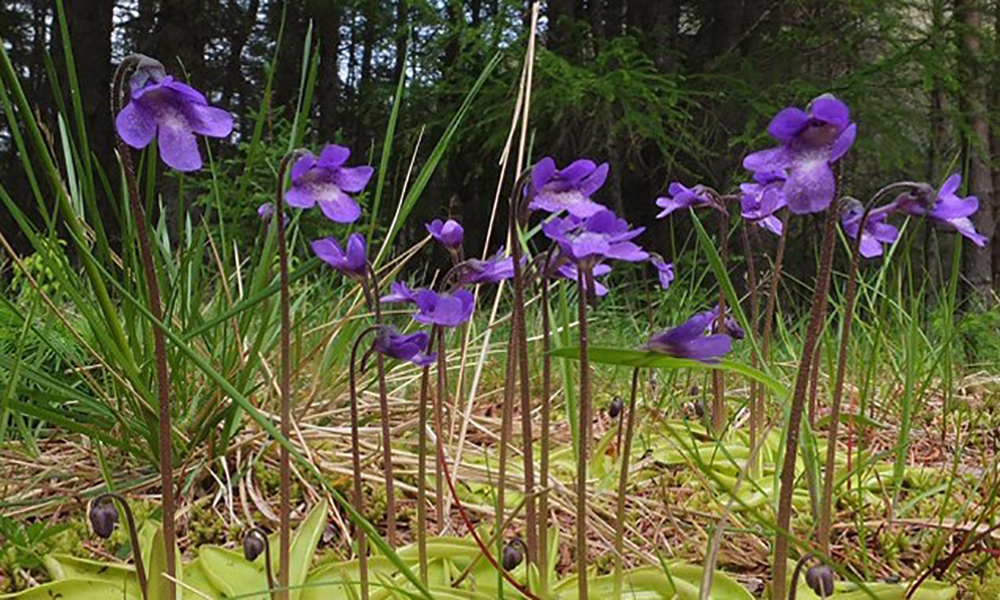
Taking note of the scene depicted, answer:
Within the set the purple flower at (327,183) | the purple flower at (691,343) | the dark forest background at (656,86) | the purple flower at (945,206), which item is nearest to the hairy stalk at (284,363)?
the purple flower at (327,183)

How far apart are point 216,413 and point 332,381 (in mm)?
569

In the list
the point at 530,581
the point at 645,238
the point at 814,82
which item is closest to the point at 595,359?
the point at 530,581

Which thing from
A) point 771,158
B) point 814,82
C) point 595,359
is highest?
point 814,82

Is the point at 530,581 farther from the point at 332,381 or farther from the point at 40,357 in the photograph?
→ the point at 40,357

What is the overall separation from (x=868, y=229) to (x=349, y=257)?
2.56 ft

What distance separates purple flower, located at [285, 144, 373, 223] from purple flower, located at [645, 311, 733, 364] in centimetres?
38

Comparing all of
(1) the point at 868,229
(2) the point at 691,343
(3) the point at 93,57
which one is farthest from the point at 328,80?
(2) the point at 691,343

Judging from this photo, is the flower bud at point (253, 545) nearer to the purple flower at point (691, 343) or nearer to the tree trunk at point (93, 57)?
the purple flower at point (691, 343)

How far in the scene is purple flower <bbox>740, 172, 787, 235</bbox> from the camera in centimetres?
114

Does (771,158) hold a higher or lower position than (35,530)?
higher

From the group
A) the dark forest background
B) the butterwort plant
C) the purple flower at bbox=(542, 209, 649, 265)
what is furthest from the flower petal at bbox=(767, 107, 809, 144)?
the dark forest background

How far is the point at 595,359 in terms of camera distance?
0.85 meters

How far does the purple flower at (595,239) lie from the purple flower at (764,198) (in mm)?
173

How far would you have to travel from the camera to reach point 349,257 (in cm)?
115
